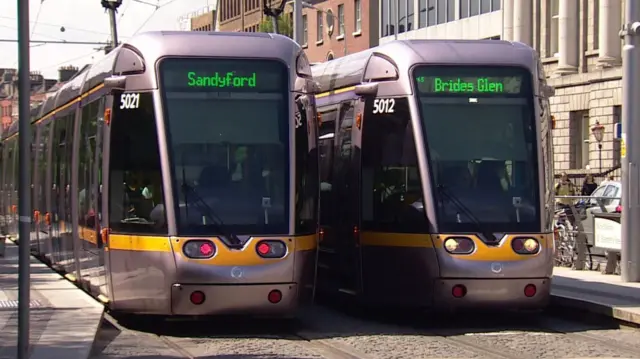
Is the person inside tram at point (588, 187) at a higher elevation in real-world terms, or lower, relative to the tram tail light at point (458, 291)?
higher

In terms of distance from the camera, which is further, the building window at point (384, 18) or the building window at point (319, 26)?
the building window at point (319, 26)

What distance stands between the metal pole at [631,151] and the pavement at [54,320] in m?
7.37

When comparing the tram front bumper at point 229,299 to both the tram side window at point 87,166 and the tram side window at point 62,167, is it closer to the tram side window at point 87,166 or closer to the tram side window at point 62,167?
the tram side window at point 87,166

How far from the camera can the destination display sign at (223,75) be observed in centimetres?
1288

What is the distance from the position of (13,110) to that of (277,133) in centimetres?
11159

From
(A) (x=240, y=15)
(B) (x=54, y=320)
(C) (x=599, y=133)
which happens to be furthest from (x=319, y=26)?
(B) (x=54, y=320)

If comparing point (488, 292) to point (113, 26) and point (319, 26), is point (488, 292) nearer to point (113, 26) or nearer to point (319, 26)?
point (113, 26)

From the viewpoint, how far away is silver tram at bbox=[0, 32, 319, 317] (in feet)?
41.1

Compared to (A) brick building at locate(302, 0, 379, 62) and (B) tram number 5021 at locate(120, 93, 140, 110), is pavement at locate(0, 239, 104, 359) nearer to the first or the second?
(B) tram number 5021 at locate(120, 93, 140, 110)

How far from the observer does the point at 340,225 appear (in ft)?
49.7

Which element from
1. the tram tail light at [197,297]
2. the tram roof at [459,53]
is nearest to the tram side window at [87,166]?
the tram tail light at [197,297]

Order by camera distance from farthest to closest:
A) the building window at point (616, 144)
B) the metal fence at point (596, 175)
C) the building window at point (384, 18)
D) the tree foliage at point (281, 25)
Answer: the tree foliage at point (281, 25)
the building window at point (384, 18)
the building window at point (616, 144)
the metal fence at point (596, 175)

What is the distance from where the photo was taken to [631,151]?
17.6m

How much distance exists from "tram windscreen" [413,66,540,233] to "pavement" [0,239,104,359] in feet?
12.7
